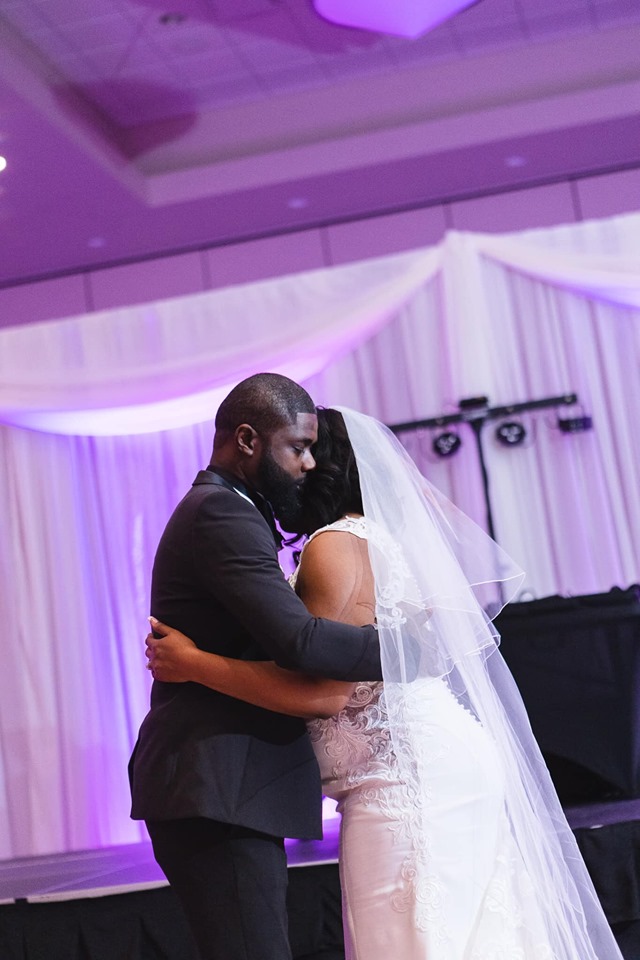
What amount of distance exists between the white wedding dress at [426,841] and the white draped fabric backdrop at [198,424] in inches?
113

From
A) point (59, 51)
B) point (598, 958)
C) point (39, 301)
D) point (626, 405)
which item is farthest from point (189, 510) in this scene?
point (39, 301)

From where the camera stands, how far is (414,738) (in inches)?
87.4

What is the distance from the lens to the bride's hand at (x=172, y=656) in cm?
207

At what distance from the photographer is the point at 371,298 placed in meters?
4.95

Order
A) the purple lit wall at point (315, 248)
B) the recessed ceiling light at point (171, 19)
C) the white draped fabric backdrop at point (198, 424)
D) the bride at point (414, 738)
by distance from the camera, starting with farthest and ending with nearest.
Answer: the purple lit wall at point (315, 248)
the recessed ceiling light at point (171, 19)
the white draped fabric backdrop at point (198, 424)
the bride at point (414, 738)

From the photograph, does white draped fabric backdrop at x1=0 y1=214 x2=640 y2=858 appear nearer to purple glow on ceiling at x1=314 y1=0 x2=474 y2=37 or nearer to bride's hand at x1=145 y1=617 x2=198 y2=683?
purple glow on ceiling at x1=314 y1=0 x2=474 y2=37

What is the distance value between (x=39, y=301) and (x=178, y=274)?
95cm

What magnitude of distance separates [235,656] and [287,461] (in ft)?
1.29

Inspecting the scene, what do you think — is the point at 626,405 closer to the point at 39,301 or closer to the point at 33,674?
the point at 33,674

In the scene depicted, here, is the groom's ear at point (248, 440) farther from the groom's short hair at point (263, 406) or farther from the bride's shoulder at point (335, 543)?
the bride's shoulder at point (335, 543)

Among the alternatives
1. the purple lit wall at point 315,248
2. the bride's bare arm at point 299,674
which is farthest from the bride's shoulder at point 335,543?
the purple lit wall at point 315,248

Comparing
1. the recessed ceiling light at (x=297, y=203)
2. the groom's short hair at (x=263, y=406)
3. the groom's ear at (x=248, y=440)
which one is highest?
the recessed ceiling light at (x=297, y=203)

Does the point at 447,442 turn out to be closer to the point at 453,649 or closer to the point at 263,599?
the point at 453,649

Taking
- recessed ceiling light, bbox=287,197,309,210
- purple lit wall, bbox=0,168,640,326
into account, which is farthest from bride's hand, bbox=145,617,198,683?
purple lit wall, bbox=0,168,640,326
